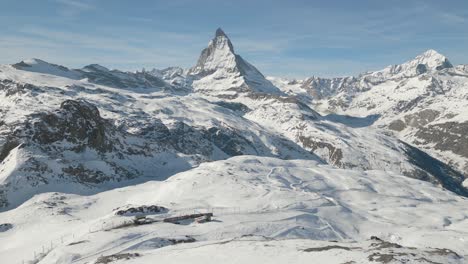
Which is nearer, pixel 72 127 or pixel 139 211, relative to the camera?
pixel 139 211

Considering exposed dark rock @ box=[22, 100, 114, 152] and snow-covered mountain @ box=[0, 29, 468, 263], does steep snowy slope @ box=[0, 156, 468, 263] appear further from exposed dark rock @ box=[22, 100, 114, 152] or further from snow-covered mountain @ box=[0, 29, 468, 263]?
exposed dark rock @ box=[22, 100, 114, 152]

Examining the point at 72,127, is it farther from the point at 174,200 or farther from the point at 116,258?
the point at 116,258

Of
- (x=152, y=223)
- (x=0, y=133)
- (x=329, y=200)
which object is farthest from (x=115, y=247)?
(x=0, y=133)

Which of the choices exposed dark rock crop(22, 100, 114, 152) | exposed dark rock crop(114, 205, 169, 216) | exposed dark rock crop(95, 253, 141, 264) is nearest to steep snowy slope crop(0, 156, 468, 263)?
exposed dark rock crop(95, 253, 141, 264)

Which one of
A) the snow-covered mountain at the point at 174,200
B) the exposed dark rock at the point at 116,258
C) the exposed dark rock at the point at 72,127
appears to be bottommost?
the snow-covered mountain at the point at 174,200

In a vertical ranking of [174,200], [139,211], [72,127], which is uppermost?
[72,127]

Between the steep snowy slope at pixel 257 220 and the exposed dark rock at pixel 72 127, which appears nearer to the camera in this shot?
the steep snowy slope at pixel 257 220

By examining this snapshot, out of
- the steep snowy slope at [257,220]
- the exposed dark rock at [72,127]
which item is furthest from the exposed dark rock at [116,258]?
the exposed dark rock at [72,127]

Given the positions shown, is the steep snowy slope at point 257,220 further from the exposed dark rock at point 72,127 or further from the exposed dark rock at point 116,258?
the exposed dark rock at point 72,127

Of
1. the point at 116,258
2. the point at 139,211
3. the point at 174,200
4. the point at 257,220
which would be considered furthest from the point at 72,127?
the point at 116,258
